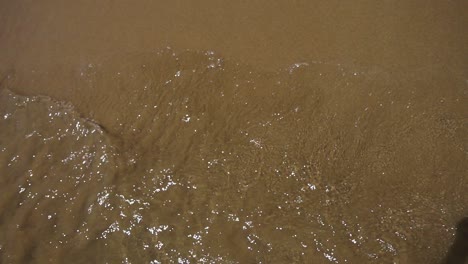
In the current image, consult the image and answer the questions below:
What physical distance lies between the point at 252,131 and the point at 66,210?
1279 mm

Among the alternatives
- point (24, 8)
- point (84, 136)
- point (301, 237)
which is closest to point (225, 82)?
point (84, 136)

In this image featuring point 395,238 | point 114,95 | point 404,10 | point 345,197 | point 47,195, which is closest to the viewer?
point 395,238

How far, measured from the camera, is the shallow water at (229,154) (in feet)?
6.60

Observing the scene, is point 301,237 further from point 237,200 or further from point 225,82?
point 225,82

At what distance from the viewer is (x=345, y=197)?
6.93 ft

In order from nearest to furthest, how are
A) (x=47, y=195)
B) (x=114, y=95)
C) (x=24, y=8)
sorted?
(x=47, y=195) → (x=114, y=95) → (x=24, y=8)

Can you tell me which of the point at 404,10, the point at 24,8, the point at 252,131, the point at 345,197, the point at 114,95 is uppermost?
the point at 24,8

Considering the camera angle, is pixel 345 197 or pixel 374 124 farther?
pixel 374 124

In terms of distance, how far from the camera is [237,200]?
7.09ft

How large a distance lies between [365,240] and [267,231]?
53 cm

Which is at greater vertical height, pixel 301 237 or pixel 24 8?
pixel 24 8

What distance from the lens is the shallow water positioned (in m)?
2.01

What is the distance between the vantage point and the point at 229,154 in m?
2.36

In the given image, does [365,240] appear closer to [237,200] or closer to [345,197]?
[345,197]
